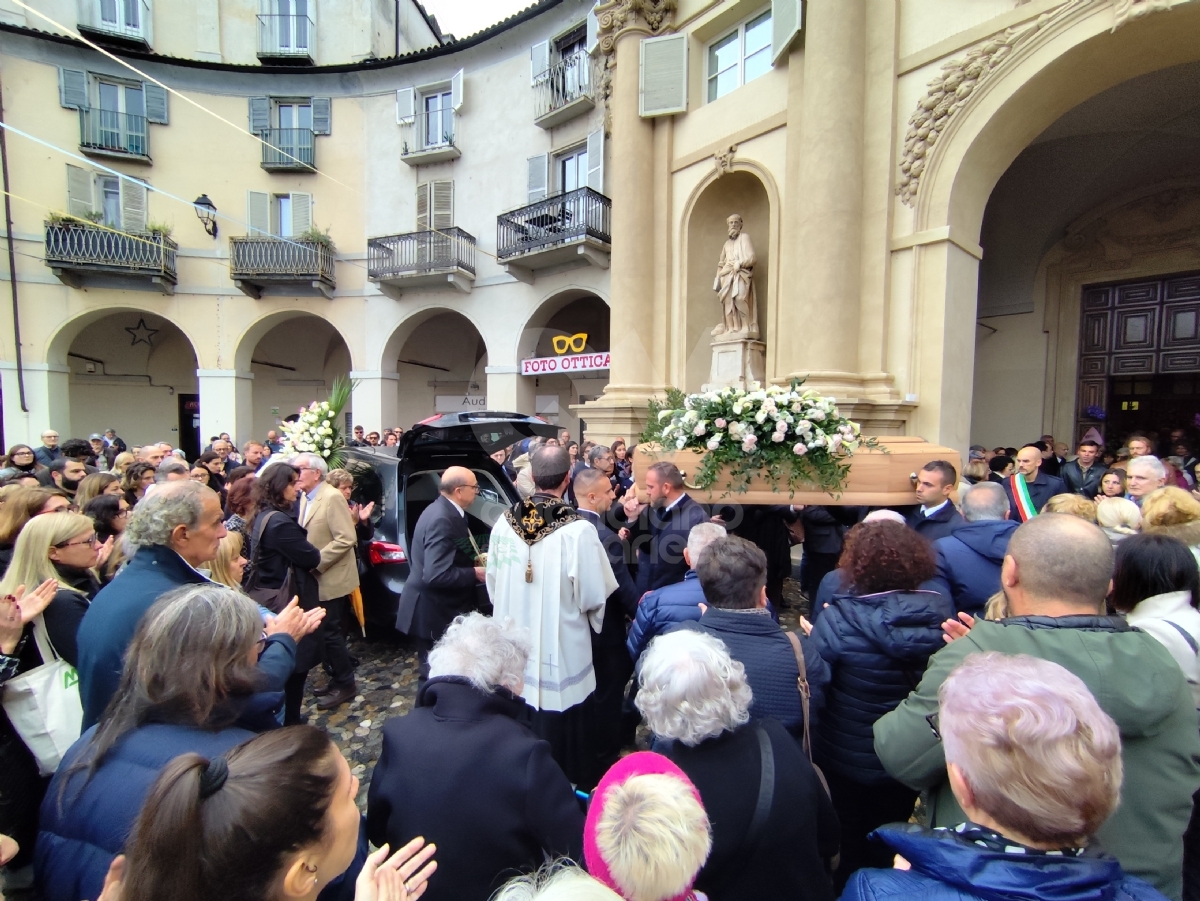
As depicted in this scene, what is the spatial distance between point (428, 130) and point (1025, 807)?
17.0 metres

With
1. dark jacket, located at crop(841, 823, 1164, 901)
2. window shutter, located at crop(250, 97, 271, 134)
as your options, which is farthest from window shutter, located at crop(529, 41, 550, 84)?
dark jacket, located at crop(841, 823, 1164, 901)

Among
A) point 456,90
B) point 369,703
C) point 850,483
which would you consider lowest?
point 369,703

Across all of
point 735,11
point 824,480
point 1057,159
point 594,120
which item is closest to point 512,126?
point 594,120

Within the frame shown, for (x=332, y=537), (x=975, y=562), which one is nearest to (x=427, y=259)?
(x=332, y=537)

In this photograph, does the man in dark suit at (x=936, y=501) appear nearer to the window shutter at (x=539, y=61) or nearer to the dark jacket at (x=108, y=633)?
the dark jacket at (x=108, y=633)

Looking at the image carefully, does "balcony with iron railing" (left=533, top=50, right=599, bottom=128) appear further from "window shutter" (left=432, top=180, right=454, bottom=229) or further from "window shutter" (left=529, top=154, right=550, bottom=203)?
"window shutter" (left=432, top=180, right=454, bottom=229)

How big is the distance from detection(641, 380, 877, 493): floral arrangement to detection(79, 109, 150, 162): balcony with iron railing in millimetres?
17622

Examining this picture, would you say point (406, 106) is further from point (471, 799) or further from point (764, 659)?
point (471, 799)

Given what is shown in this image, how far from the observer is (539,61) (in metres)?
13.0

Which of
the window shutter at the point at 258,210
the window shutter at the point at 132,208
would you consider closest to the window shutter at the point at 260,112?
the window shutter at the point at 258,210

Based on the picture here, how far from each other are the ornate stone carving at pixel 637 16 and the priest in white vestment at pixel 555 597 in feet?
29.3

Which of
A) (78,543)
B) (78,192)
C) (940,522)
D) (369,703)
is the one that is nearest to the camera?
(78,543)

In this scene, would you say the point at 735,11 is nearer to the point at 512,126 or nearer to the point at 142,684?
the point at 512,126

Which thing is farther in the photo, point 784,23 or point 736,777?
point 784,23
